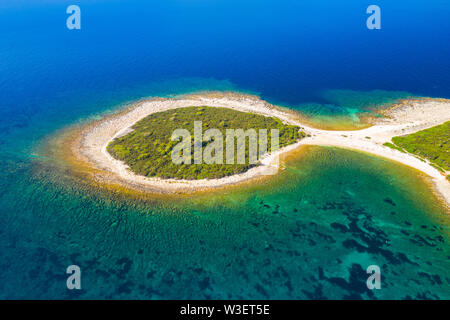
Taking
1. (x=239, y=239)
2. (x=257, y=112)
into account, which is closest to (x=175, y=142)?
(x=257, y=112)

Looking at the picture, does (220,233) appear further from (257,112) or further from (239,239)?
(257,112)

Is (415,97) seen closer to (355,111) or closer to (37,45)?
(355,111)

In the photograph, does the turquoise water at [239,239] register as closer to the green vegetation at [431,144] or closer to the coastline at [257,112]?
the coastline at [257,112]

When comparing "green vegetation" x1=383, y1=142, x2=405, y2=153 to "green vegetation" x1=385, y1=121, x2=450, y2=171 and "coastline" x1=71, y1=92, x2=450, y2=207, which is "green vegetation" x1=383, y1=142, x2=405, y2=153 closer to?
"green vegetation" x1=385, y1=121, x2=450, y2=171

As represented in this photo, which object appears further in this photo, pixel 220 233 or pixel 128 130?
pixel 128 130

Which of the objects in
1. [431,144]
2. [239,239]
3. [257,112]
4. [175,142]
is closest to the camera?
[239,239]

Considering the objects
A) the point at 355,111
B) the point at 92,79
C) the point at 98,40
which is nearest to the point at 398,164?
the point at 355,111

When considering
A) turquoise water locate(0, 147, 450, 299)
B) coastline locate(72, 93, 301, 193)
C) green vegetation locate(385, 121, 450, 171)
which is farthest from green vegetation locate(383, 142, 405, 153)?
coastline locate(72, 93, 301, 193)
